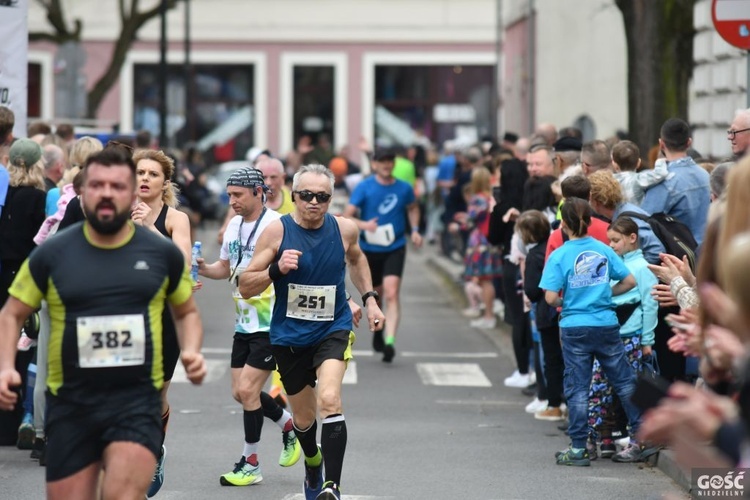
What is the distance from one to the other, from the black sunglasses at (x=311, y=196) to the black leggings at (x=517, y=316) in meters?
5.30

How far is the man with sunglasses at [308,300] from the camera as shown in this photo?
8.58 metres

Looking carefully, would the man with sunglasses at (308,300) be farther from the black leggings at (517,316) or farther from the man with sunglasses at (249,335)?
the black leggings at (517,316)

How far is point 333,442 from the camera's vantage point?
27.3 ft

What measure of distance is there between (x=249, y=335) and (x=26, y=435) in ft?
6.21

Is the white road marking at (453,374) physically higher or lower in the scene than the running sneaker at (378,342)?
lower

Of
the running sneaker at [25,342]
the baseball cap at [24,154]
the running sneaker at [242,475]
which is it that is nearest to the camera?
the running sneaker at [242,475]

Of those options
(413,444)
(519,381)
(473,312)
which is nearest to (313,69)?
(473,312)

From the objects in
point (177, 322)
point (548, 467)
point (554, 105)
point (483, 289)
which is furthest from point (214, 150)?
point (177, 322)

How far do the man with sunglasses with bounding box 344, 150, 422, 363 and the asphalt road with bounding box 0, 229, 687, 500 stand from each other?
70cm

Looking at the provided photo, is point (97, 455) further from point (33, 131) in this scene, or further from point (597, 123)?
point (597, 123)

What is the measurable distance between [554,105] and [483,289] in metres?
14.7

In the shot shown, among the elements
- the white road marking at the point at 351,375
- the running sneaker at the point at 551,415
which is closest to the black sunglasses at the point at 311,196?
the running sneaker at the point at 551,415

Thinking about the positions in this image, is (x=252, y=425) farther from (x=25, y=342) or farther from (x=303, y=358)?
(x=25, y=342)

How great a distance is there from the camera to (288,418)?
33.0 feet
